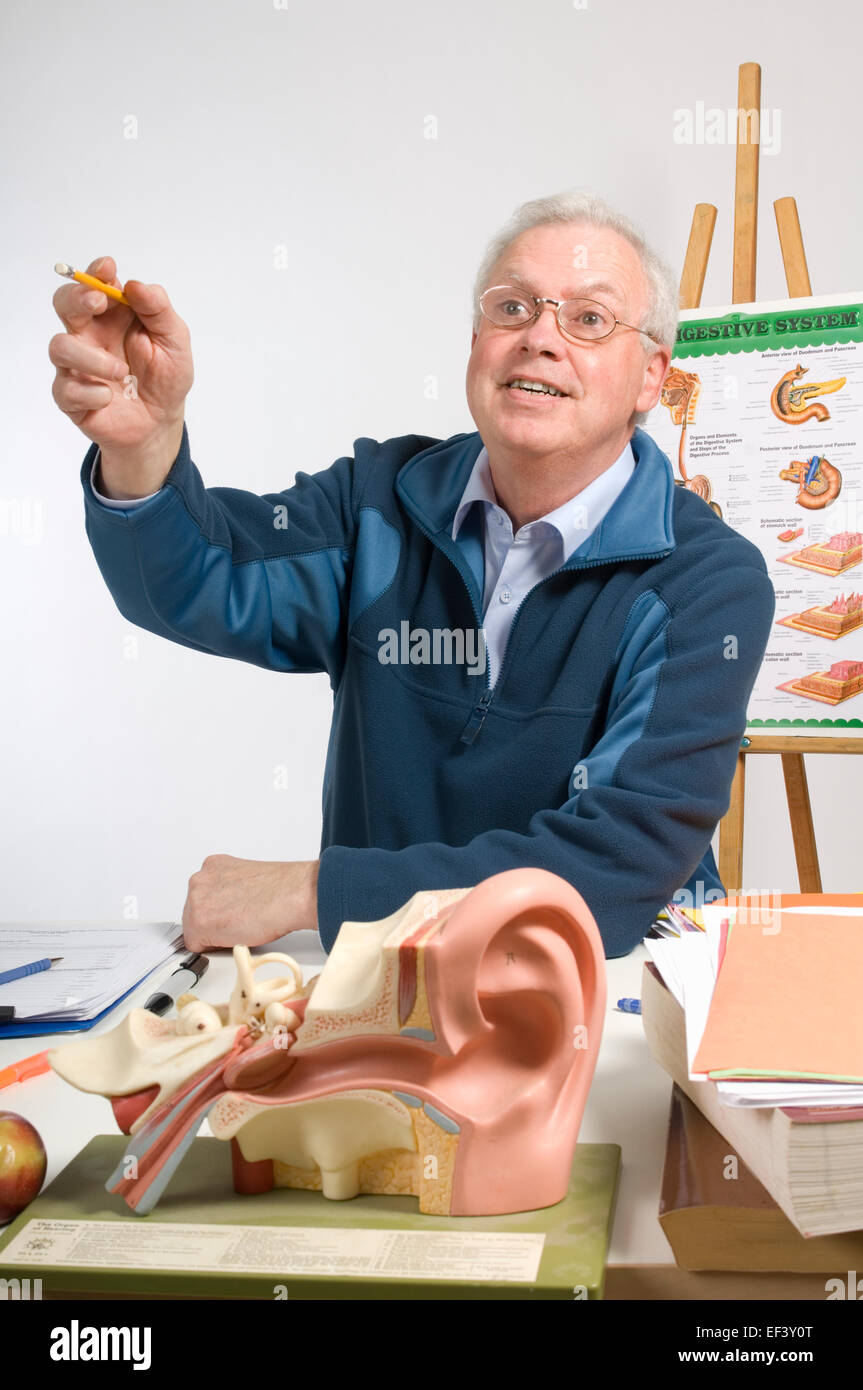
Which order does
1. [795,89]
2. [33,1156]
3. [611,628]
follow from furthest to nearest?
[795,89], [611,628], [33,1156]

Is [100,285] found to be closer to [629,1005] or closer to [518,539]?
[518,539]

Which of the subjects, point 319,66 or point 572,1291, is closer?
point 572,1291

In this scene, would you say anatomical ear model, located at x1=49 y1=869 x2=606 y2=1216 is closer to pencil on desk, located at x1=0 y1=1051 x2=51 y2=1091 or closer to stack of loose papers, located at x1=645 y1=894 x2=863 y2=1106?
stack of loose papers, located at x1=645 y1=894 x2=863 y2=1106

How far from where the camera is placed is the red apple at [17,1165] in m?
0.64

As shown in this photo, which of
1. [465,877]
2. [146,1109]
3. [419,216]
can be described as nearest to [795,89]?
[419,216]

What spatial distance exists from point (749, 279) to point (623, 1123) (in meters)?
2.01

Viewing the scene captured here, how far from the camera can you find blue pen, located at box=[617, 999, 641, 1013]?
0.97 meters

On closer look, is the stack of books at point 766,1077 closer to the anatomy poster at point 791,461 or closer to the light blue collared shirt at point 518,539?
the light blue collared shirt at point 518,539

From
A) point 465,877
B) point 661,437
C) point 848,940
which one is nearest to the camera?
point 848,940

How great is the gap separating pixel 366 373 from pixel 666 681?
87.6 inches

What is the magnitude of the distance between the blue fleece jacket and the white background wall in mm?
1676

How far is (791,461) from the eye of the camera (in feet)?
7.69

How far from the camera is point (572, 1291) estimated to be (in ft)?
1.79

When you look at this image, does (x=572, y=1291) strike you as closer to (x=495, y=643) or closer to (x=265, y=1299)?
(x=265, y=1299)
